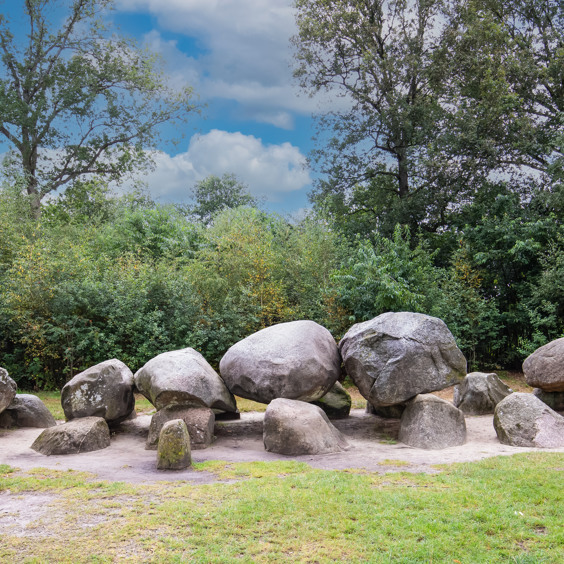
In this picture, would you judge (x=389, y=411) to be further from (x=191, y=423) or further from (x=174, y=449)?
(x=174, y=449)

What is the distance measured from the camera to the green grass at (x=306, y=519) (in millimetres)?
4742

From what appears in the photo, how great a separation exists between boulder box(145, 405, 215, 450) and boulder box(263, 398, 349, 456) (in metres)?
1.11

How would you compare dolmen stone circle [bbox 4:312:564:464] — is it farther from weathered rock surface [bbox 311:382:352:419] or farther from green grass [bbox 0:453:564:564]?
green grass [bbox 0:453:564:564]

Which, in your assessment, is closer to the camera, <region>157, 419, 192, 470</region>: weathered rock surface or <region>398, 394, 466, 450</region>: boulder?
<region>157, 419, 192, 470</region>: weathered rock surface

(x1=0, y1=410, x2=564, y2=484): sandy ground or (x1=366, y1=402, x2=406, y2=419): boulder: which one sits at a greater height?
(x1=366, y1=402, x2=406, y2=419): boulder

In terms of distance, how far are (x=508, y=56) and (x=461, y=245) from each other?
767cm

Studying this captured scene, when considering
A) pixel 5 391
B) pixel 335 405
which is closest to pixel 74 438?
pixel 5 391

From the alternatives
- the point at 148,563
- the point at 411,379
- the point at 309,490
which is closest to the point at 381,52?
the point at 411,379

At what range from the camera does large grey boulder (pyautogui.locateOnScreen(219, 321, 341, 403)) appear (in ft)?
31.7

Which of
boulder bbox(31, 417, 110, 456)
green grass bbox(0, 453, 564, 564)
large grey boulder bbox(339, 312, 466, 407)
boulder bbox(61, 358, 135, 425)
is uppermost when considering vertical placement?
large grey boulder bbox(339, 312, 466, 407)

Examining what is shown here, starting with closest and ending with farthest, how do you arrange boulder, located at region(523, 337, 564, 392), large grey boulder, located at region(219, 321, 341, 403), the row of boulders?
large grey boulder, located at region(219, 321, 341, 403) → boulder, located at region(523, 337, 564, 392) → the row of boulders

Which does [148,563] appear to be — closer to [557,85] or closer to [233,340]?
[233,340]

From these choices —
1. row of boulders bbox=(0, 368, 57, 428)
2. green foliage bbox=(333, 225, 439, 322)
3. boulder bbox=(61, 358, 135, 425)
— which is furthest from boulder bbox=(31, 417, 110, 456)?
green foliage bbox=(333, 225, 439, 322)

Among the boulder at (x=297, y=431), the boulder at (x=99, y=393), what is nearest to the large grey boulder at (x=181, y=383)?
the boulder at (x=99, y=393)
